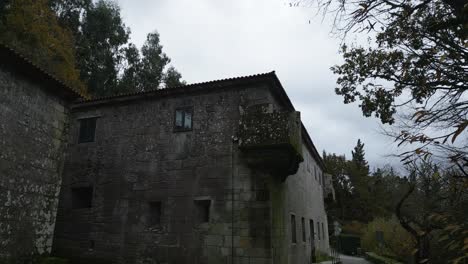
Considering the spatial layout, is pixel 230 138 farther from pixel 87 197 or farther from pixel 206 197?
pixel 87 197

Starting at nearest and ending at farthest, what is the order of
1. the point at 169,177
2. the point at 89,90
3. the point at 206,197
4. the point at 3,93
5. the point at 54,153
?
the point at 3,93
the point at 54,153
the point at 206,197
the point at 169,177
the point at 89,90

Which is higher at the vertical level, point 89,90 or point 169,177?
point 89,90

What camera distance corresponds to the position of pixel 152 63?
101ft

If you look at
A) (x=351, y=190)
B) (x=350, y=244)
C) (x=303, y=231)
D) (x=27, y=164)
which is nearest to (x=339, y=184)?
(x=351, y=190)

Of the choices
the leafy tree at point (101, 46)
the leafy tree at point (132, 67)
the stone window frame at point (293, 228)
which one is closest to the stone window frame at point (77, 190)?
the stone window frame at point (293, 228)

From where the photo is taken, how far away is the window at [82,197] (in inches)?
517

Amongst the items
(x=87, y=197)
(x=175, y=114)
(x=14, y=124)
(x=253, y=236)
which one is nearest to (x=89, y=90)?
(x=87, y=197)

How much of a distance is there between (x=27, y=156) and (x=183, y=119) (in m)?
4.94

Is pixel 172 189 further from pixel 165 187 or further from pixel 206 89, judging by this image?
pixel 206 89

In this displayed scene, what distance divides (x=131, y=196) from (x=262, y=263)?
5232mm

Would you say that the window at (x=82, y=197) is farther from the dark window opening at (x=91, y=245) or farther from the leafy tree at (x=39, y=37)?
the leafy tree at (x=39, y=37)

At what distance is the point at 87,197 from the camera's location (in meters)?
13.3

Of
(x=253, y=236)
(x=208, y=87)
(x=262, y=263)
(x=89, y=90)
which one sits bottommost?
(x=262, y=263)

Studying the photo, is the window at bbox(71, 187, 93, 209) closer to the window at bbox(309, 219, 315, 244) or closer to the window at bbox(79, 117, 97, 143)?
the window at bbox(79, 117, 97, 143)
